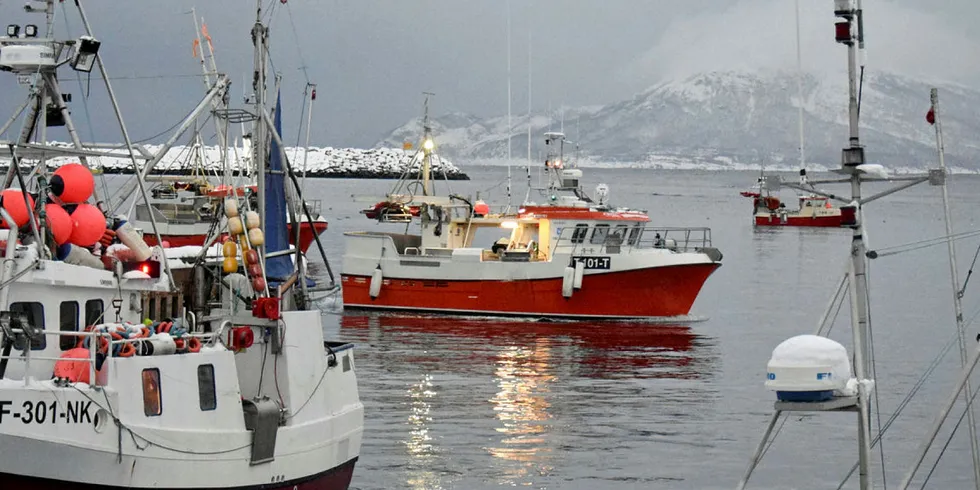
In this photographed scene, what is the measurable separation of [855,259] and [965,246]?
81221 mm

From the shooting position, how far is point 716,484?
72.8 ft

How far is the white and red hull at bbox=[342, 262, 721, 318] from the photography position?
41.5m

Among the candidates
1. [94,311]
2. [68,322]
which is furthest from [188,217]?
[68,322]

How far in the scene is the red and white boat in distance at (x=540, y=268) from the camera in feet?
136

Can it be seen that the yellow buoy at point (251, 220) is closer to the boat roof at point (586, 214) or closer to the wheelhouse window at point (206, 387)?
the wheelhouse window at point (206, 387)

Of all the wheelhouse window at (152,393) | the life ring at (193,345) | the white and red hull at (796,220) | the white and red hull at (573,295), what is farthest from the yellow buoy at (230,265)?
the white and red hull at (796,220)

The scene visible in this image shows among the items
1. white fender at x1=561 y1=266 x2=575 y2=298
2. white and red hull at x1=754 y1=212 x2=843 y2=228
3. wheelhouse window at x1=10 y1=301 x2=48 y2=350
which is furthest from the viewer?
white and red hull at x1=754 y1=212 x2=843 y2=228

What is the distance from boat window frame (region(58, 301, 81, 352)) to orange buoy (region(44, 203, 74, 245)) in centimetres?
80

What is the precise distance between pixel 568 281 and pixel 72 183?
25.9m

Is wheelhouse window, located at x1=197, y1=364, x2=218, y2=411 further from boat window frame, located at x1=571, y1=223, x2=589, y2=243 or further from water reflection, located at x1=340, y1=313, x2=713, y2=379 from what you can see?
boat window frame, located at x1=571, y1=223, x2=589, y2=243

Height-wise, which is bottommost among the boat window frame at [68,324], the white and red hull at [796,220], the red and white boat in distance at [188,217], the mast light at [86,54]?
the boat window frame at [68,324]

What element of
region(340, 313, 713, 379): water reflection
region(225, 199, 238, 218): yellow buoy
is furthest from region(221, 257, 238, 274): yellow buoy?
region(340, 313, 713, 379): water reflection

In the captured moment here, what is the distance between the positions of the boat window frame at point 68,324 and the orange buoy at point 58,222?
80cm

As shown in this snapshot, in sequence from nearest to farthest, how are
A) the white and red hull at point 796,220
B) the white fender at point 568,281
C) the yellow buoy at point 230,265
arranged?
the yellow buoy at point 230,265 → the white fender at point 568,281 → the white and red hull at point 796,220
